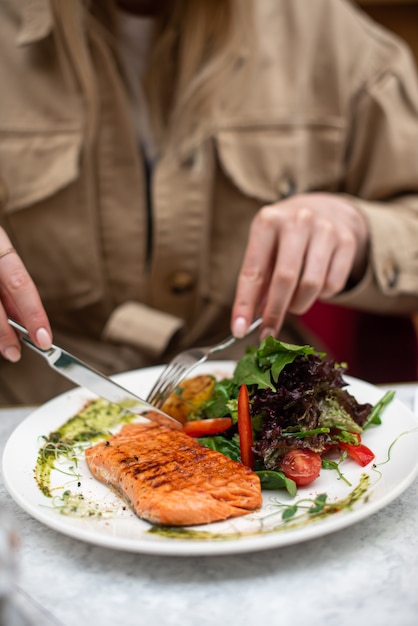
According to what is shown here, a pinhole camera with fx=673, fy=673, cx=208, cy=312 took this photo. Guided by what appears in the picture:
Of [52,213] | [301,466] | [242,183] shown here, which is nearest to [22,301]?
[301,466]

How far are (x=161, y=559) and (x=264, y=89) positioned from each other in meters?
1.35

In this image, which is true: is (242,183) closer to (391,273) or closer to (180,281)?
(180,281)

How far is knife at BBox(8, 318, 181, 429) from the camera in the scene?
3.47 feet

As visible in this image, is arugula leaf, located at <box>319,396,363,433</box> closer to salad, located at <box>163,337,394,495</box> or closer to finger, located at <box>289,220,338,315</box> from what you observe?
salad, located at <box>163,337,394,495</box>

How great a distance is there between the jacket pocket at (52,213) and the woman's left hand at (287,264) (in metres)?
0.60

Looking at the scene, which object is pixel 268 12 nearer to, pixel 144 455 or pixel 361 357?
pixel 361 357

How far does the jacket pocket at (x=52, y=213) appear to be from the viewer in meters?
1.68

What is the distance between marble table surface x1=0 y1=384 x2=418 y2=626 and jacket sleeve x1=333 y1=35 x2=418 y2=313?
849 millimetres

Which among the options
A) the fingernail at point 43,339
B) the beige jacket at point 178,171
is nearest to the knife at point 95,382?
the fingernail at point 43,339

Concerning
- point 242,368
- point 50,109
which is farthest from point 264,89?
point 242,368

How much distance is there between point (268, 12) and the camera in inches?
70.6

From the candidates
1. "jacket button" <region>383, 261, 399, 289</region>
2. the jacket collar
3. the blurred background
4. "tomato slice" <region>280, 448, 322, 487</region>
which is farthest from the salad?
the jacket collar

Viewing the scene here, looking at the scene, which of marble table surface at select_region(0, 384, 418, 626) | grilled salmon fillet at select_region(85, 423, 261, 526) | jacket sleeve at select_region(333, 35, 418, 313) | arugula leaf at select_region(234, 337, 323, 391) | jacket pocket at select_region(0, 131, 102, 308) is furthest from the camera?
jacket pocket at select_region(0, 131, 102, 308)

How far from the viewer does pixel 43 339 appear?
1045mm
